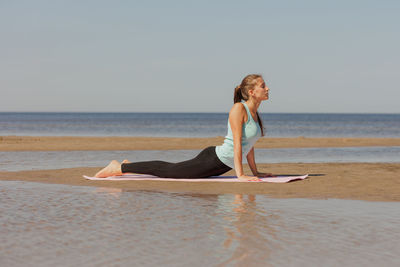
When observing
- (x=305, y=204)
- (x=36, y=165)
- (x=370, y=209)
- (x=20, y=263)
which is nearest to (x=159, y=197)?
(x=305, y=204)

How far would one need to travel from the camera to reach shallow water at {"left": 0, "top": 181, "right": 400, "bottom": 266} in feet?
14.2

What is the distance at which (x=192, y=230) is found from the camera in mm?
5434

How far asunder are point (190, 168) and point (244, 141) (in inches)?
47.3

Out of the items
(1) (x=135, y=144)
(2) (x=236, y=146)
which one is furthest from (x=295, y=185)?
(1) (x=135, y=144)

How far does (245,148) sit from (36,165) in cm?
712

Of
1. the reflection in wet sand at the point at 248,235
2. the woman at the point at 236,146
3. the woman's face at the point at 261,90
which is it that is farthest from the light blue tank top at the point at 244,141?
the reflection in wet sand at the point at 248,235

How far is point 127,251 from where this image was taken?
4551 millimetres

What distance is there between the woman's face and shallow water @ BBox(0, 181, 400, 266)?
6.08 feet

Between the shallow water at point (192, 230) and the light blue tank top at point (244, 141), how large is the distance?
4.01ft

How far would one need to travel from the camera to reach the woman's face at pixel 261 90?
8719 mm

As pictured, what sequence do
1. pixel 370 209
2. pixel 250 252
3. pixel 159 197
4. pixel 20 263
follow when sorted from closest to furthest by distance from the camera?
1. pixel 20 263
2. pixel 250 252
3. pixel 370 209
4. pixel 159 197

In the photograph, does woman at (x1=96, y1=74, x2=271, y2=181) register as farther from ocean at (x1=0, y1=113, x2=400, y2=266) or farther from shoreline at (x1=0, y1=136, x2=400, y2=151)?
shoreline at (x1=0, y1=136, x2=400, y2=151)

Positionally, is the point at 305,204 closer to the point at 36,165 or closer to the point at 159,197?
the point at 159,197

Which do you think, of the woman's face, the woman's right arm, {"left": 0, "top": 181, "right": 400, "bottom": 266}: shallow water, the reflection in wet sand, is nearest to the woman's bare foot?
{"left": 0, "top": 181, "right": 400, "bottom": 266}: shallow water
